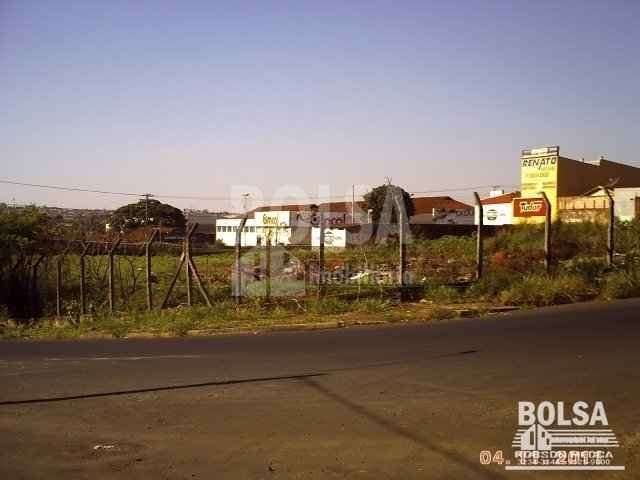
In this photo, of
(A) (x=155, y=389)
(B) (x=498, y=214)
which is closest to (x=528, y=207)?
(B) (x=498, y=214)

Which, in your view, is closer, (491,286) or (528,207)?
(491,286)

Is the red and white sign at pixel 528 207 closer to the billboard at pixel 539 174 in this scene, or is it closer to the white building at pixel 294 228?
the billboard at pixel 539 174

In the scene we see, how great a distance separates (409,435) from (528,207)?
33155 millimetres

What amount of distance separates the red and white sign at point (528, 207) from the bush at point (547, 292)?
22915mm

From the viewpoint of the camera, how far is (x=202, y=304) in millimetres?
15031

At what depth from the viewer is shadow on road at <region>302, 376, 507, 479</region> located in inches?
177

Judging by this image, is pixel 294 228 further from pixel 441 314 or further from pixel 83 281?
pixel 441 314

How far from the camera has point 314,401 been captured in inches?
249

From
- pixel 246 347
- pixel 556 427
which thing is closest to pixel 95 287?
pixel 246 347

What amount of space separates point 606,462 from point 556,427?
745 millimetres

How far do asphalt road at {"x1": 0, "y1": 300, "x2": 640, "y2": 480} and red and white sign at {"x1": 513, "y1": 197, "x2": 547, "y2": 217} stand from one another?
86.1ft

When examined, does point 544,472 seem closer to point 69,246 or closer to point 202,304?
point 202,304

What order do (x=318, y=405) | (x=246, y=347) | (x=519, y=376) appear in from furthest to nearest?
(x=246, y=347), (x=519, y=376), (x=318, y=405)

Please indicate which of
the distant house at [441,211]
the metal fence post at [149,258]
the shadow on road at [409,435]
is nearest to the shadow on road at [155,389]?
the shadow on road at [409,435]
